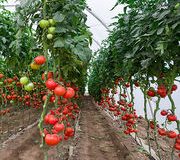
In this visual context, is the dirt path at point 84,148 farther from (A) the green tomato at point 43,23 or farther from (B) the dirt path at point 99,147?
(A) the green tomato at point 43,23

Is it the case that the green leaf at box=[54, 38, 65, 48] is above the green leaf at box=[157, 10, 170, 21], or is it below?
below

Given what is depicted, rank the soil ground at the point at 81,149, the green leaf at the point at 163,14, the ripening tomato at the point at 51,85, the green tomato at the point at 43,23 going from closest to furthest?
the ripening tomato at the point at 51,85 < the green tomato at the point at 43,23 < the green leaf at the point at 163,14 < the soil ground at the point at 81,149

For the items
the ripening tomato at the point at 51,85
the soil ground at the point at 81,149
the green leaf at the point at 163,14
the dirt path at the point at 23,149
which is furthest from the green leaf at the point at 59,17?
the dirt path at the point at 23,149

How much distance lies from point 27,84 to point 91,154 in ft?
7.62

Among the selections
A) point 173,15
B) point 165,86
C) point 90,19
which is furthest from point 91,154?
point 90,19

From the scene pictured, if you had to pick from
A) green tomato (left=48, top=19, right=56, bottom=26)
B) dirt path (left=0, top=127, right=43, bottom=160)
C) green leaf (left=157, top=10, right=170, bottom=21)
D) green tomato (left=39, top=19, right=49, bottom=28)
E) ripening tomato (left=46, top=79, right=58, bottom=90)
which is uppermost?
green leaf (left=157, top=10, right=170, bottom=21)

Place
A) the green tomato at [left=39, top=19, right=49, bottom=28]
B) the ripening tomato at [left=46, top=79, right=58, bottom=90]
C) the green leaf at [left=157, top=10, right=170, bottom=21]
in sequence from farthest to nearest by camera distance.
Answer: the green leaf at [left=157, top=10, right=170, bottom=21]
the green tomato at [left=39, top=19, right=49, bottom=28]
the ripening tomato at [left=46, top=79, right=58, bottom=90]

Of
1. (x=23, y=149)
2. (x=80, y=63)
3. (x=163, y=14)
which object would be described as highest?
(x=163, y=14)

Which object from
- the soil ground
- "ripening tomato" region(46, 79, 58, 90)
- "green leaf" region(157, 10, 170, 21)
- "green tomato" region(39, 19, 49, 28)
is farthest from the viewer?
the soil ground

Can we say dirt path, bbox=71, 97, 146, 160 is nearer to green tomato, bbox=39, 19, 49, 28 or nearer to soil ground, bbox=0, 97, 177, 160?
soil ground, bbox=0, 97, 177, 160

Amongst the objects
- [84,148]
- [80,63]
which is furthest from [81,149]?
[80,63]

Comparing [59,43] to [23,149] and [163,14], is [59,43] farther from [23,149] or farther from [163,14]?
[23,149]

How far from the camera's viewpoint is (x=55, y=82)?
58.1 inches

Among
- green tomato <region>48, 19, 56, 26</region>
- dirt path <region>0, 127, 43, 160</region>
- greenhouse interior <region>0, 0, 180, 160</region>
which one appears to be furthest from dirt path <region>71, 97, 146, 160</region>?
green tomato <region>48, 19, 56, 26</region>
